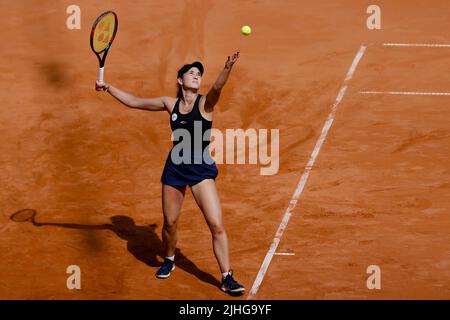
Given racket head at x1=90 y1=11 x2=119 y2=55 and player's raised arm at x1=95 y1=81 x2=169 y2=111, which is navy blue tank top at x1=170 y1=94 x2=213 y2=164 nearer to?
player's raised arm at x1=95 y1=81 x2=169 y2=111

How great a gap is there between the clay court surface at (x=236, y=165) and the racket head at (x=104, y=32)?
266 cm

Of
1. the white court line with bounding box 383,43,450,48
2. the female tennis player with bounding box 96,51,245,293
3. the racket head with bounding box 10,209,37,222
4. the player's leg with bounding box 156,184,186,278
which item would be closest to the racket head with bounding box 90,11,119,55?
the female tennis player with bounding box 96,51,245,293

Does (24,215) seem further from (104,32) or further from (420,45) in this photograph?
(420,45)

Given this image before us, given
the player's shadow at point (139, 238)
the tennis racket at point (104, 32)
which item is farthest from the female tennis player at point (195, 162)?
the tennis racket at point (104, 32)

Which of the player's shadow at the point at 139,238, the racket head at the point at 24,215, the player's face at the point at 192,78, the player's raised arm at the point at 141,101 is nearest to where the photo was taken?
the player's face at the point at 192,78

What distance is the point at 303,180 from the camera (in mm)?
16172

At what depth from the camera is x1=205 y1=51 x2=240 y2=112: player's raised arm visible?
37.2 feet

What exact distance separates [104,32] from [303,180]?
4.41 metres

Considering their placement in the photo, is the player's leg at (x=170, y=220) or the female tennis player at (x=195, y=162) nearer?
the female tennis player at (x=195, y=162)

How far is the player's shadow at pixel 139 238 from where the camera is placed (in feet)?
43.5

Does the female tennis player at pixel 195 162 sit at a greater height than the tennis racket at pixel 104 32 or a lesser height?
lesser

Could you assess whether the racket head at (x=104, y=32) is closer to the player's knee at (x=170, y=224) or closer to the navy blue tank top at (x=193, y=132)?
the navy blue tank top at (x=193, y=132)

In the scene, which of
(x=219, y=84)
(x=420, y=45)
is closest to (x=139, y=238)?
(x=219, y=84)

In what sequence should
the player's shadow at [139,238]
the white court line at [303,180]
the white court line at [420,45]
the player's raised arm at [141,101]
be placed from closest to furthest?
the player's raised arm at [141,101], the white court line at [303,180], the player's shadow at [139,238], the white court line at [420,45]
